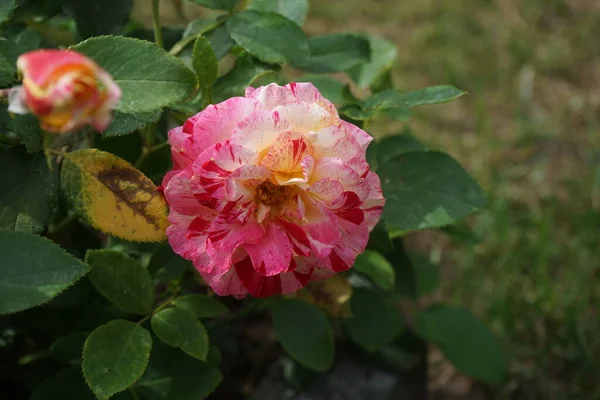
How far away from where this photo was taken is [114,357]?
729mm

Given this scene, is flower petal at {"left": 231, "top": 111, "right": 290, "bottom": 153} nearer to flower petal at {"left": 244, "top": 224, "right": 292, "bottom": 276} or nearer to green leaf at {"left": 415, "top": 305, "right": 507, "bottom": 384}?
flower petal at {"left": 244, "top": 224, "right": 292, "bottom": 276}

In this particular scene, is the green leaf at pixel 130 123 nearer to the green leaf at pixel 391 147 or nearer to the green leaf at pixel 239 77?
the green leaf at pixel 239 77

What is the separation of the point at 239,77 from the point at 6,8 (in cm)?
25

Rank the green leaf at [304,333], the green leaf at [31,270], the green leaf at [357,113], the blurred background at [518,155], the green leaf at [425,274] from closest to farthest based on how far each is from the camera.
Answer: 1. the green leaf at [31,270]
2. the green leaf at [357,113]
3. the green leaf at [304,333]
4. the green leaf at [425,274]
5. the blurred background at [518,155]

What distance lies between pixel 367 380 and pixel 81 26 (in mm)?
658

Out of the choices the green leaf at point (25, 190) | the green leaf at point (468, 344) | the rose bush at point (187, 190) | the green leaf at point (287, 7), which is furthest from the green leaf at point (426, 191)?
the green leaf at point (468, 344)

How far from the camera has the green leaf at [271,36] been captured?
2.67ft

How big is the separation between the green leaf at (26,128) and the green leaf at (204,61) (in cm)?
16

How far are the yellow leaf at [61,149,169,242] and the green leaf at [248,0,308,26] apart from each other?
31 cm

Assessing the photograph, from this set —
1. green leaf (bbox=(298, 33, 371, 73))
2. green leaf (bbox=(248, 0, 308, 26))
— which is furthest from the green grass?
green leaf (bbox=(248, 0, 308, 26))

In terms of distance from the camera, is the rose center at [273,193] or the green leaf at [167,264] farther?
the green leaf at [167,264]

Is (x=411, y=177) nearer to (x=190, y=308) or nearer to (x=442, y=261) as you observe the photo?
(x=190, y=308)

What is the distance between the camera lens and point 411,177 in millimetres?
896

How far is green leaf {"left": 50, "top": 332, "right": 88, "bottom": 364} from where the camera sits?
2.77ft
